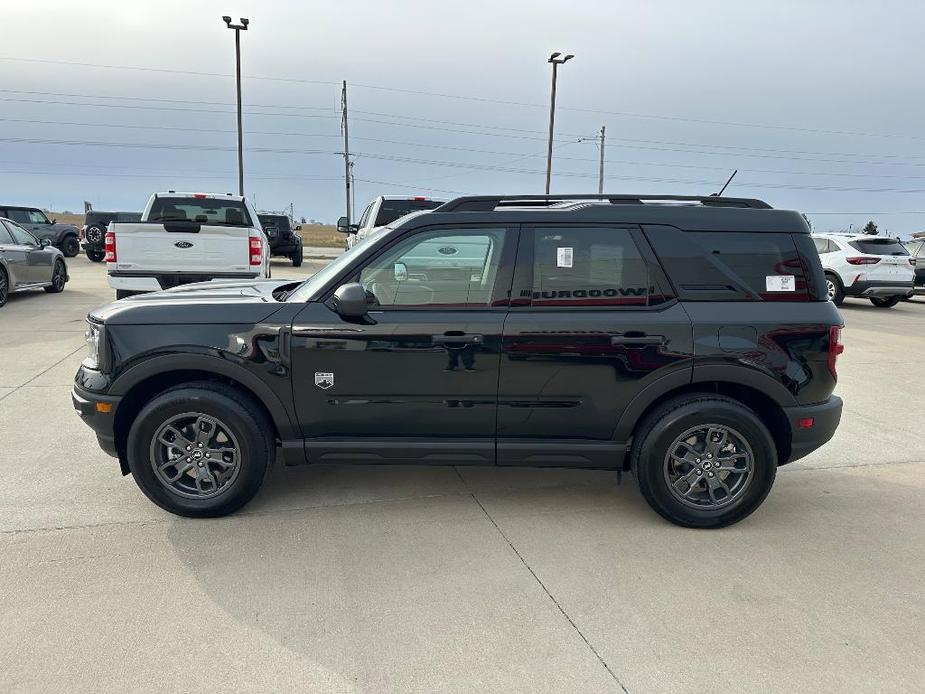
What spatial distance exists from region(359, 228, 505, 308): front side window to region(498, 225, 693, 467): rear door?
176mm

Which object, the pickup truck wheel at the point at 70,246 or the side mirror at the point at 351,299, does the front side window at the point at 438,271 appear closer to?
the side mirror at the point at 351,299

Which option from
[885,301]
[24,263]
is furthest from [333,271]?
[885,301]

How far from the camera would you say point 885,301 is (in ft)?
51.1

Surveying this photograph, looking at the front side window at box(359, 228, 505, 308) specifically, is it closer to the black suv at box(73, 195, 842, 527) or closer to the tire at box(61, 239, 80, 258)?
the black suv at box(73, 195, 842, 527)

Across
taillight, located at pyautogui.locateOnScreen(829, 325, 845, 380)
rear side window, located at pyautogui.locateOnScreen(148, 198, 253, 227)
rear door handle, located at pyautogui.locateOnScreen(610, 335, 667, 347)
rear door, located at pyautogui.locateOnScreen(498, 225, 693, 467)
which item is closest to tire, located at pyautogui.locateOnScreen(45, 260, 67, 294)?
rear side window, located at pyautogui.locateOnScreen(148, 198, 253, 227)

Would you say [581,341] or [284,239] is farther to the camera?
[284,239]

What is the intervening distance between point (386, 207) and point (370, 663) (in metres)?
10.7

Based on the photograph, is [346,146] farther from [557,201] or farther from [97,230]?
[557,201]

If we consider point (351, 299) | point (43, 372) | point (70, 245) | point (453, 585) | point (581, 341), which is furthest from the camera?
point (70, 245)

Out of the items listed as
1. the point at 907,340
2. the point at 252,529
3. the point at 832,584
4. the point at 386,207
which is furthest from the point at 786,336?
the point at 386,207

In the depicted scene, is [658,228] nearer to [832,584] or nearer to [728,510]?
[728,510]

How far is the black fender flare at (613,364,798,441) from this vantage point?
3.48 m

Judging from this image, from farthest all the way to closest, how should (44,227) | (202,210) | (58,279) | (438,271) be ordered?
(44,227), (58,279), (202,210), (438,271)

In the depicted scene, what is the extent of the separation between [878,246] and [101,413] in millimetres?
15779
